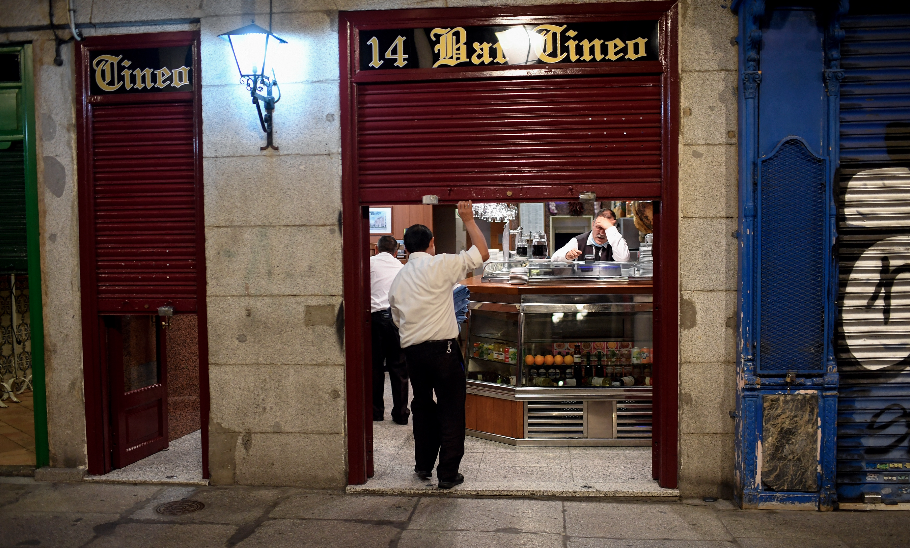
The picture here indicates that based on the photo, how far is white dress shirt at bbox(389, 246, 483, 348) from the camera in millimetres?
4395

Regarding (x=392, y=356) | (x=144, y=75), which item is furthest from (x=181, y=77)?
(x=392, y=356)

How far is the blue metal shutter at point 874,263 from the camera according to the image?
4.16 metres

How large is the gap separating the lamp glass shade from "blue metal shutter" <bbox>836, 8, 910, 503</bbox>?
386 cm

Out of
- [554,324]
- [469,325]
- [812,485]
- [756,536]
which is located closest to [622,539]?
[756,536]

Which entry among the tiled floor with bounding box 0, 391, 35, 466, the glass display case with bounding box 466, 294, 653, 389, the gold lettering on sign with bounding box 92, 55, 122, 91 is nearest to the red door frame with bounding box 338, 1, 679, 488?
the glass display case with bounding box 466, 294, 653, 389

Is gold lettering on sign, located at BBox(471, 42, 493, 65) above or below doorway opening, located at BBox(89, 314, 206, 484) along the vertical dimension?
above

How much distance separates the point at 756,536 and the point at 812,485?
0.68 metres

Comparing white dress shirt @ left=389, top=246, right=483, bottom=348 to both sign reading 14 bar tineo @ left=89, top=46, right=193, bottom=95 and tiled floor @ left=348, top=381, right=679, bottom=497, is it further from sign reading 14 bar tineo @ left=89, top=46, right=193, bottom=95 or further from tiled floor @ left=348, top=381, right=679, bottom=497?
sign reading 14 bar tineo @ left=89, top=46, right=193, bottom=95

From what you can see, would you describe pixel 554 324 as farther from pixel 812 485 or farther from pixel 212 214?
pixel 212 214

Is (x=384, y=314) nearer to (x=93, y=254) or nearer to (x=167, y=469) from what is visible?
(x=167, y=469)

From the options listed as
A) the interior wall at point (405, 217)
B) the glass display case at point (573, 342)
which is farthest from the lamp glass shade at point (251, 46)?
the interior wall at point (405, 217)

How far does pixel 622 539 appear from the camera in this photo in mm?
3707

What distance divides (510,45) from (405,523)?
3300 mm

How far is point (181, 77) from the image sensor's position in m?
4.74
